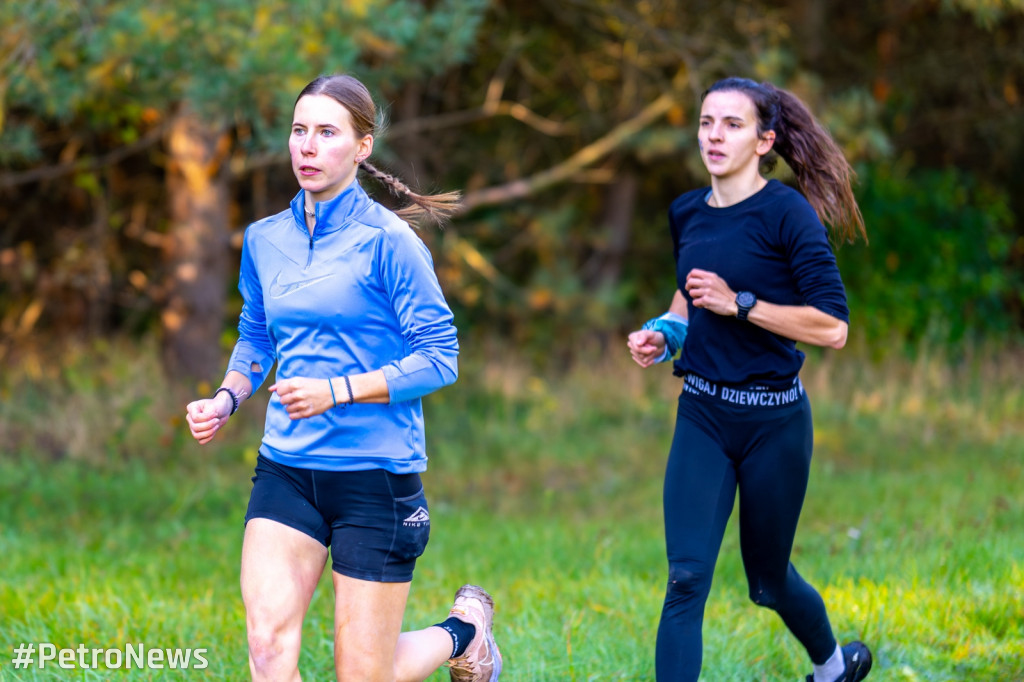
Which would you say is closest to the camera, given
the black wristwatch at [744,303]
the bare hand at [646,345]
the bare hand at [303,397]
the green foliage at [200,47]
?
the bare hand at [303,397]

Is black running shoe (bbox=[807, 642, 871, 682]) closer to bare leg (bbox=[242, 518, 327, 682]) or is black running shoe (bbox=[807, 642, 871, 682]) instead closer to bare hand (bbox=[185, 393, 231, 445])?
bare leg (bbox=[242, 518, 327, 682])

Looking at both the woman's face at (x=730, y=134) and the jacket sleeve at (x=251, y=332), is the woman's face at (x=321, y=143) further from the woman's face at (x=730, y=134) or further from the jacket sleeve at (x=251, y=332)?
the woman's face at (x=730, y=134)

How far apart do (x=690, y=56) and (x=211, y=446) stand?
Answer: 6.01 metres

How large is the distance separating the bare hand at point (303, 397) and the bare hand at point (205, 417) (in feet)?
Answer: 0.95

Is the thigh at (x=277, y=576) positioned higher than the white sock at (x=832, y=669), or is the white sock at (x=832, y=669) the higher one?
the thigh at (x=277, y=576)

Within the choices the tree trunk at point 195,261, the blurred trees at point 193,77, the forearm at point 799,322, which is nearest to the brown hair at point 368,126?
the forearm at point 799,322

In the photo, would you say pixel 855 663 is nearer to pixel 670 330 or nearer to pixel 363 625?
pixel 670 330

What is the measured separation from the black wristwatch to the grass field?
1.65m

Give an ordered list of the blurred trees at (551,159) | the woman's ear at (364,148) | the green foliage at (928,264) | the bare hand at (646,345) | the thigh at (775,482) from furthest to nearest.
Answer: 1. the green foliage at (928,264)
2. the blurred trees at (551,159)
3. the bare hand at (646,345)
4. the thigh at (775,482)
5. the woman's ear at (364,148)

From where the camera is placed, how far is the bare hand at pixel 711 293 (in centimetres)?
373

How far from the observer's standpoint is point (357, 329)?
3244mm

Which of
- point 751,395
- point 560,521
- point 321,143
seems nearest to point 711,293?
point 751,395

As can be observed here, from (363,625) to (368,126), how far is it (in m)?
1.48

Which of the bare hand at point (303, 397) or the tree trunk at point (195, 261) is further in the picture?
the tree trunk at point (195, 261)
